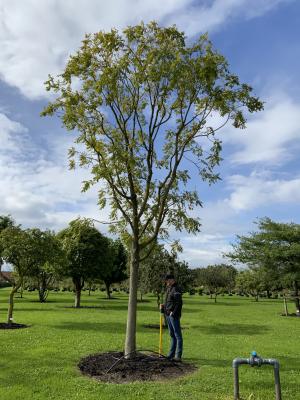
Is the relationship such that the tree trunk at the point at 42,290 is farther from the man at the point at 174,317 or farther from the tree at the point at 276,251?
the man at the point at 174,317

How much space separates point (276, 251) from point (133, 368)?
86.8 ft

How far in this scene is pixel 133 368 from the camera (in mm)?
11094

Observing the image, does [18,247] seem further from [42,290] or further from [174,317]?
[42,290]

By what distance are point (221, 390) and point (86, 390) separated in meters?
2.83

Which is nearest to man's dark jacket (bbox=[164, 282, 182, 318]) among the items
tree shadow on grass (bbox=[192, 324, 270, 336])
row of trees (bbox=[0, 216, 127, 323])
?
row of trees (bbox=[0, 216, 127, 323])

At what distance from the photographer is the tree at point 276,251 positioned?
35281 millimetres

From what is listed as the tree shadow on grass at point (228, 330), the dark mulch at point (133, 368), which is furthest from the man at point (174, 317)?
the tree shadow on grass at point (228, 330)

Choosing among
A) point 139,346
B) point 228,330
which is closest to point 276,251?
point 228,330

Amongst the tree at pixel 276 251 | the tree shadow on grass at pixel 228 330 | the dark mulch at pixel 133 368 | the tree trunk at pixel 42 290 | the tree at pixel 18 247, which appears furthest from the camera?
the tree trunk at pixel 42 290

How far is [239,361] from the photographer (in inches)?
281

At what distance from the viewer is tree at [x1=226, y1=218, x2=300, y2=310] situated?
116ft

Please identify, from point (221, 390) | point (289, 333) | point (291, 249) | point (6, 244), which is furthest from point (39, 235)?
point (291, 249)

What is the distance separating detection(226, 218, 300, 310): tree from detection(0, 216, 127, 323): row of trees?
12823 mm

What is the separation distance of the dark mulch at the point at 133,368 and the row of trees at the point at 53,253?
12.7 feet
